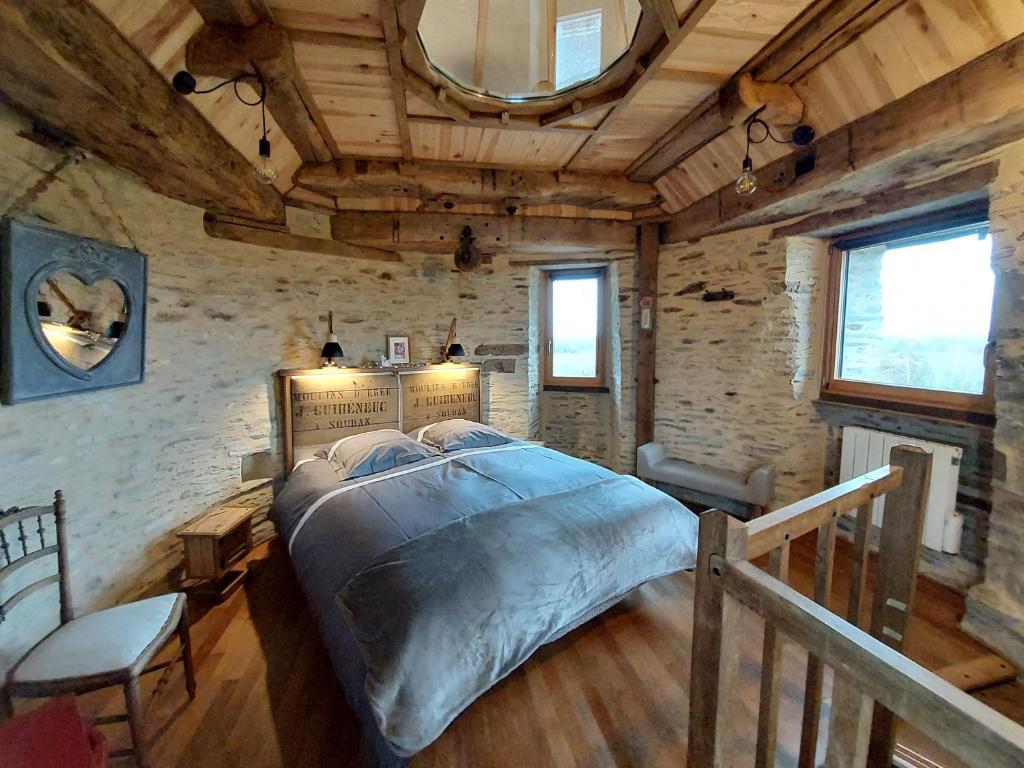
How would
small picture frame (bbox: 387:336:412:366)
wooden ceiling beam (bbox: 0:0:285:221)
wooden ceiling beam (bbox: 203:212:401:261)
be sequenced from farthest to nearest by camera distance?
small picture frame (bbox: 387:336:412:366), wooden ceiling beam (bbox: 203:212:401:261), wooden ceiling beam (bbox: 0:0:285:221)

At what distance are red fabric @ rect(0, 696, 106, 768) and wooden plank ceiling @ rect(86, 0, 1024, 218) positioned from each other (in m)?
2.18

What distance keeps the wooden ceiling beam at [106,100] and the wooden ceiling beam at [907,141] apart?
3260mm

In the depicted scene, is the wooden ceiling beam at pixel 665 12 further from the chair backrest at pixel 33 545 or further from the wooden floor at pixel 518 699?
the chair backrest at pixel 33 545

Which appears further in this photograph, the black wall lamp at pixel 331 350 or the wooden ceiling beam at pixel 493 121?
the black wall lamp at pixel 331 350

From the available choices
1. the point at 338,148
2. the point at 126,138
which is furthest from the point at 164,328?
the point at 338,148

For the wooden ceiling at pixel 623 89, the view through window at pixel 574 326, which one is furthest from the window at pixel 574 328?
the wooden ceiling at pixel 623 89

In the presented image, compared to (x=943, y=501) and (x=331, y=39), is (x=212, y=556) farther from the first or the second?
(x=943, y=501)

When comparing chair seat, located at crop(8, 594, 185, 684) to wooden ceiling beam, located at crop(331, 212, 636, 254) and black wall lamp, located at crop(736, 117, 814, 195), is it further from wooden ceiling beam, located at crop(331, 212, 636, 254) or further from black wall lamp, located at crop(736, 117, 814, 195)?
black wall lamp, located at crop(736, 117, 814, 195)

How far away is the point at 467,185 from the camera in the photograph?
3.03m

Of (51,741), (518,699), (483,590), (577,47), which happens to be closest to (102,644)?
(51,741)

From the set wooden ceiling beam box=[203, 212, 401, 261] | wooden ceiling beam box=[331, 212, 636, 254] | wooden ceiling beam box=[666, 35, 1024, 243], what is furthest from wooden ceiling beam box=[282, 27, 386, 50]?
wooden ceiling beam box=[666, 35, 1024, 243]

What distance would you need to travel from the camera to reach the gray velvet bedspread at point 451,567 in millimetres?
1374

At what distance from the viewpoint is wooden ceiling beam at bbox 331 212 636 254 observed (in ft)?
11.1

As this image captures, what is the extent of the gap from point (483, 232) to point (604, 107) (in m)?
1.56
